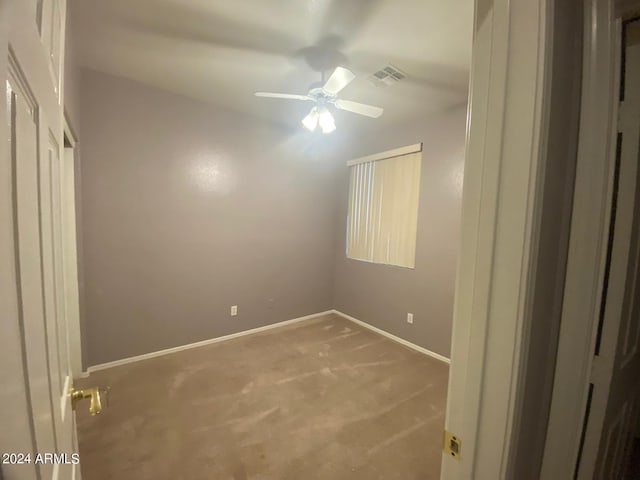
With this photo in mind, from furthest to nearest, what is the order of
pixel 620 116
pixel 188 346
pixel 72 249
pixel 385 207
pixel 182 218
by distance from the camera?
1. pixel 385 207
2. pixel 188 346
3. pixel 182 218
4. pixel 72 249
5. pixel 620 116

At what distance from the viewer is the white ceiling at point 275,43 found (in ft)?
5.12

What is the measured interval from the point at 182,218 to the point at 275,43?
1833 millimetres

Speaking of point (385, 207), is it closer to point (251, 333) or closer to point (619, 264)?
point (251, 333)

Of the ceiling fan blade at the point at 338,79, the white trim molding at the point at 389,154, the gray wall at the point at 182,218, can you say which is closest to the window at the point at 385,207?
the white trim molding at the point at 389,154

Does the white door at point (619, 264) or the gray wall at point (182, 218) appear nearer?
the white door at point (619, 264)

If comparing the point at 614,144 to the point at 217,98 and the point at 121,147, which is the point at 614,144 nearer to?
the point at 217,98

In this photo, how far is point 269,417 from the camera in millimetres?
1937

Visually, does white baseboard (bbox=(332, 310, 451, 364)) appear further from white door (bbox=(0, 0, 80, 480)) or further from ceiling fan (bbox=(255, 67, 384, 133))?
white door (bbox=(0, 0, 80, 480))

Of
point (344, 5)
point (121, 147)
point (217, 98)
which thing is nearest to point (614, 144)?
point (344, 5)

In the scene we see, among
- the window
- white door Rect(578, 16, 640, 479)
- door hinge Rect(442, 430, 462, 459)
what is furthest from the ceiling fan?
door hinge Rect(442, 430, 462, 459)

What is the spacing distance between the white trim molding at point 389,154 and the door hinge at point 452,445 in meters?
2.88

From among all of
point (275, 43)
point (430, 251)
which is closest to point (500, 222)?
point (275, 43)

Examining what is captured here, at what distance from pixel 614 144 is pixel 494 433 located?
723 millimetres

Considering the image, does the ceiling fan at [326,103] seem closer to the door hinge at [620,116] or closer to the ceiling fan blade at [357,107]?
the ceiling fan blade at [357,107]
